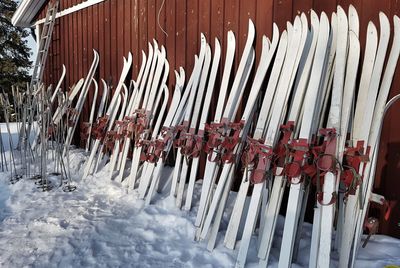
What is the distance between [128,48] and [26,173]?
81.4 inches

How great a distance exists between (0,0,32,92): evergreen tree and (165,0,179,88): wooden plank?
43.4 feet

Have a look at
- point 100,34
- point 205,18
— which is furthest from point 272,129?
point 100,34

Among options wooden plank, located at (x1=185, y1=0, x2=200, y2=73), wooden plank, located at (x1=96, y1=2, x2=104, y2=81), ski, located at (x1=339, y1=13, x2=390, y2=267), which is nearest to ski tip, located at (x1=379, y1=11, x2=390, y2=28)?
ski, located at (x1=339, y1=13, x2=390, y2=267)

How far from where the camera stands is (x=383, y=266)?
183cm

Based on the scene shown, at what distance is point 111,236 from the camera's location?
2.35m

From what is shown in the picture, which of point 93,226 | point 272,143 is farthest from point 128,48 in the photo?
point 272,143

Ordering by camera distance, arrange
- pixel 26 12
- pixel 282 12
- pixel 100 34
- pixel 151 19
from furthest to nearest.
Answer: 1. pixel 26 12
2. pixel 100 34
3. pixel 151 19
4. pixel 282 12

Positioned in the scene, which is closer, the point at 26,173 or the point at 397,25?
the point at 397,25

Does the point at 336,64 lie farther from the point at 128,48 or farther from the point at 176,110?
the point at 128,48

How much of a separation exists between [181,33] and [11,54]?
15.1m

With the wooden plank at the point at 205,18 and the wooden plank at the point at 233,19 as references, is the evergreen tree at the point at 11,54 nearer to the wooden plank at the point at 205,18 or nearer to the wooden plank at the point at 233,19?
the wooden plank at the point at 205,18

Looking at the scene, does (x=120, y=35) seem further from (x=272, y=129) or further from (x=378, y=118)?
(x=378, y=118)

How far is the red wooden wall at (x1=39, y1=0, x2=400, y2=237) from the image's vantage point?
85.4 inches

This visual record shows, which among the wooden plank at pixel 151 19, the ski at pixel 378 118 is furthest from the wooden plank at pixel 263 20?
the wooden plank at pixel 151 19
